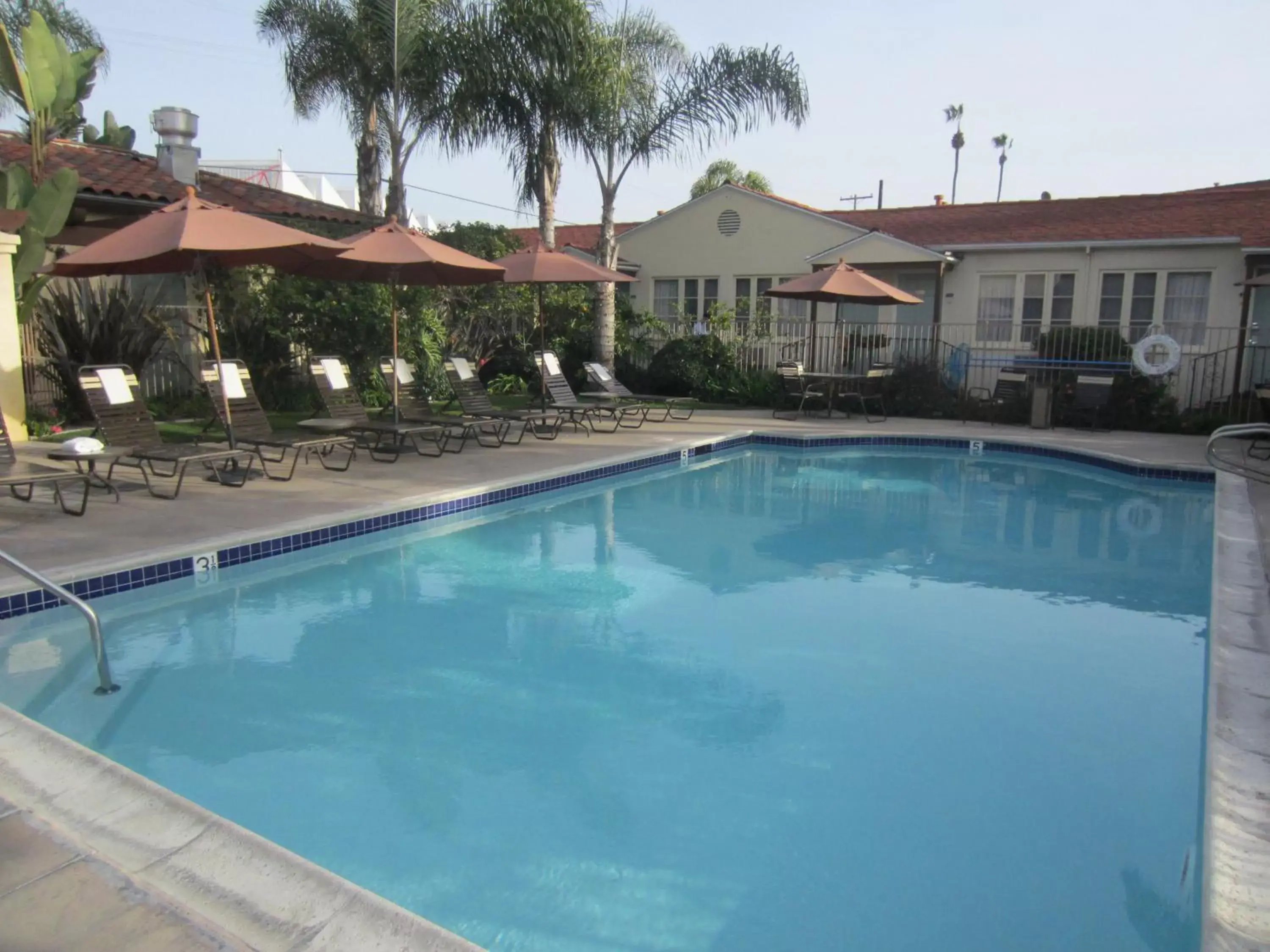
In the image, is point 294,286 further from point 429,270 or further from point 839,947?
point 839,947

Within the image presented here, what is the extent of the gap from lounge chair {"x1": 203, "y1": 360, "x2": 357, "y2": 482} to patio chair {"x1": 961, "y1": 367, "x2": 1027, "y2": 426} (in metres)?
11.0

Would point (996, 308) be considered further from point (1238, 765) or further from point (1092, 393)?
point (1238, 765)

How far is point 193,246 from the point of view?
7473mm

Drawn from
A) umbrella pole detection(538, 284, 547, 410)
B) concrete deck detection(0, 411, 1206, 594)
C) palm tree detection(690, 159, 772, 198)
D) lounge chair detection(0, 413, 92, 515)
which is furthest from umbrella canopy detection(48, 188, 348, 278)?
palm tree detection(690, 159, 772, 198)

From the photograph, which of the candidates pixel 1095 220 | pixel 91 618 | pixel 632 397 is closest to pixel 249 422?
pixel 91 618

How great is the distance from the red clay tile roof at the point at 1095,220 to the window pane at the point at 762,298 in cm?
213

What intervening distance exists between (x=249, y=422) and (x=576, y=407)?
4946mm

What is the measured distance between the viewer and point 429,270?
11.1m

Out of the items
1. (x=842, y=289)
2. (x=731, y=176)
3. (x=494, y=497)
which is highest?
(x=731, y=176)

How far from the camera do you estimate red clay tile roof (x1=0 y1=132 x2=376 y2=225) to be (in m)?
13.0

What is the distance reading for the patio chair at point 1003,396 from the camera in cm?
1603

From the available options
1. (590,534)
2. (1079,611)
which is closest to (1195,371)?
(1079,611)

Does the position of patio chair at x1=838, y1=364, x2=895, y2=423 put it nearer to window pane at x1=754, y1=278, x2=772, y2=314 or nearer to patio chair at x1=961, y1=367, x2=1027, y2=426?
patio chair at x1=961, y1=367, x2=1027, y2=426

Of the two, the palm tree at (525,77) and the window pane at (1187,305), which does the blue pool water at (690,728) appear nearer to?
the window pane at (1187,305)
